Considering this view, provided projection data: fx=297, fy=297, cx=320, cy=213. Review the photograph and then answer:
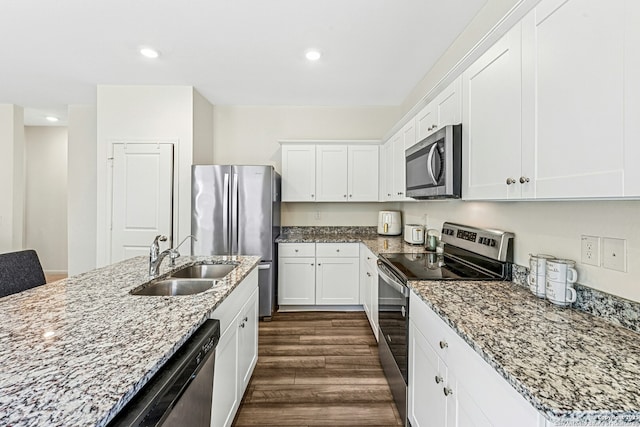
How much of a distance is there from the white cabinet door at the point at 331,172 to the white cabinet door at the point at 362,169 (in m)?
0.08

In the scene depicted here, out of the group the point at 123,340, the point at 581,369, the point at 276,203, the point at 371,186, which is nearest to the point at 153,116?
the point at 276,203

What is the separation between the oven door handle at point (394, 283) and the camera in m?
1.69

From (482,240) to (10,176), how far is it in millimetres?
5939

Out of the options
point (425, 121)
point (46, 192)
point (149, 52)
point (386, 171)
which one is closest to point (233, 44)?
point (149, 52)

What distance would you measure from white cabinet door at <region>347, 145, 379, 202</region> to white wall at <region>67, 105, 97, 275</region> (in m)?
3.49

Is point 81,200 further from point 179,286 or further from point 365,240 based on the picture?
point 365,240

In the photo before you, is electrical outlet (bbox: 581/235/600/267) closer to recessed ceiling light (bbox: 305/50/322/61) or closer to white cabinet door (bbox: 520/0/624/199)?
white cabinet door (bbox: 520/0/624/199)

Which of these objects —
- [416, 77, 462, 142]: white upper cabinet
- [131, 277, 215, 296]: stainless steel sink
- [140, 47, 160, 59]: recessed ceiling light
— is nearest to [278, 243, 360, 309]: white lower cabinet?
[416, 77, 462, 142]: white upper cabinet

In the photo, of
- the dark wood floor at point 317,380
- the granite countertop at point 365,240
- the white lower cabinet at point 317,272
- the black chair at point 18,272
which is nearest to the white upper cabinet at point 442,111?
the granite countertop at point 365,240

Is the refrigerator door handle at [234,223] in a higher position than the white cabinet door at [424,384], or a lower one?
higher

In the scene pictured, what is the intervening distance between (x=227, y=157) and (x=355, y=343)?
9.57 ft

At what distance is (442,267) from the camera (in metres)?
2.04

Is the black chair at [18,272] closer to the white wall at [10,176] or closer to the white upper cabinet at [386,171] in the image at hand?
the white upper cabinet at [386,171]

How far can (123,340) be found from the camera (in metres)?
0.93
